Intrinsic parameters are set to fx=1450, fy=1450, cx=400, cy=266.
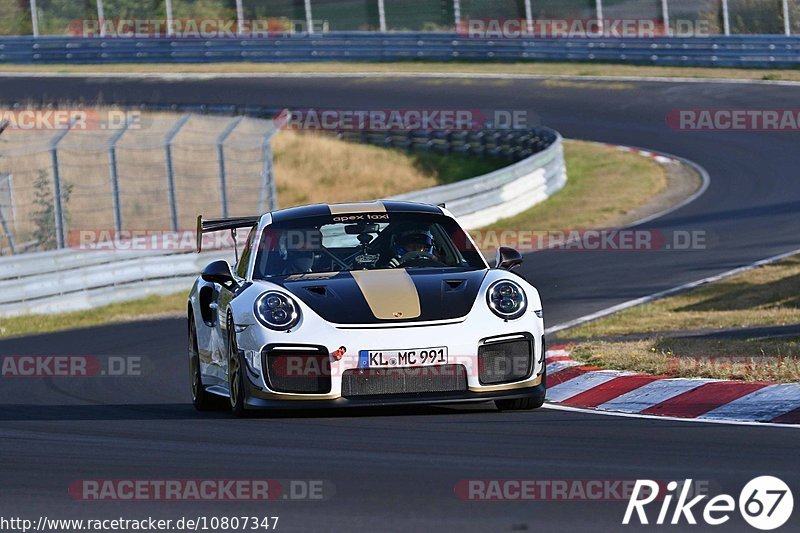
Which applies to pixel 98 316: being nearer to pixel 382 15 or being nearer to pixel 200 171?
pixel 200 171

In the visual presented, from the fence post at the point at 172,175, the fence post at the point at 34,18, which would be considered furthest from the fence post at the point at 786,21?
the fence post at the point at 34,18

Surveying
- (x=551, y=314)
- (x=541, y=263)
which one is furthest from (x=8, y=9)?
(x=551, y=314)

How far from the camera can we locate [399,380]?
7414mm

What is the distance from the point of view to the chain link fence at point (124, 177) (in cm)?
1947

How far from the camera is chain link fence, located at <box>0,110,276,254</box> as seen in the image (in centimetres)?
1947

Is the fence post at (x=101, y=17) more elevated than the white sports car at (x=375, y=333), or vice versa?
the fence post at (x=101, y=17)

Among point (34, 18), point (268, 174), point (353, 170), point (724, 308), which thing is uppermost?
point (34, 18)

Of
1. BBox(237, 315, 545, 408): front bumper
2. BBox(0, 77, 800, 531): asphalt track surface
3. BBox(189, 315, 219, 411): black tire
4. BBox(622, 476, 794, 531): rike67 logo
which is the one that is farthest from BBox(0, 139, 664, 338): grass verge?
BBox(622, 476, 794, 531): rike67 logo

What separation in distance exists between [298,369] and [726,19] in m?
27.6

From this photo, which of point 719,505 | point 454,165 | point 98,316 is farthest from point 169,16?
point 719,505

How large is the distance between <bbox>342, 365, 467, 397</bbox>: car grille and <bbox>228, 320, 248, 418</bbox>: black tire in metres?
0.67

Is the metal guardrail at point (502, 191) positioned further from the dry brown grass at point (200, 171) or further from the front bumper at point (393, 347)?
the front bumper at point (393, 347)

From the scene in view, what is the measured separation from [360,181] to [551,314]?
48.0ft

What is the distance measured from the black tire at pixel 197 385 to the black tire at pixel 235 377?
0.87 meters
